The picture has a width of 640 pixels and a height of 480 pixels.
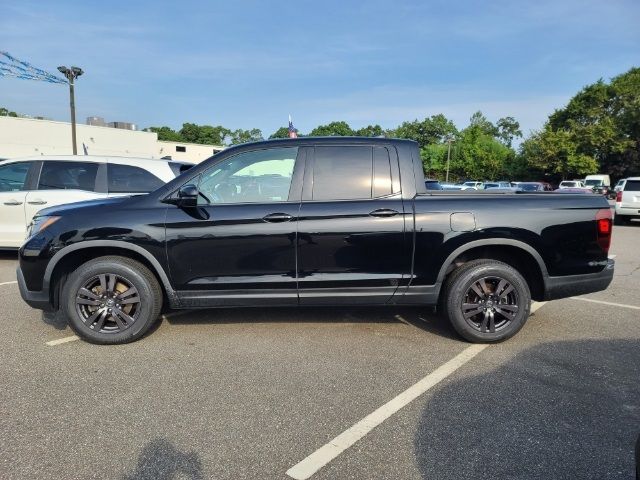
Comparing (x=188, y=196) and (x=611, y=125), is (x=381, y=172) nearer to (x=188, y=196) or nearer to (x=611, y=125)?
(x=188, y=196)

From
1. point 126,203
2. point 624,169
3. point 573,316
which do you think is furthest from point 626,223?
point 624,169

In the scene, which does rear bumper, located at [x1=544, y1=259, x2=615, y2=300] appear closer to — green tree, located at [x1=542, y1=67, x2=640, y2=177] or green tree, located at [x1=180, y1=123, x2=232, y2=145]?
green tree, located at [x1=542, y1=67, x2=640, y2=177]

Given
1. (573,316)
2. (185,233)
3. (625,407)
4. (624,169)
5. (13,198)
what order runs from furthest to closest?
(624,169) < (13,198) < (573,316) < (185,233) < (625,407)

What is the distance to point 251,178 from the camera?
415cm

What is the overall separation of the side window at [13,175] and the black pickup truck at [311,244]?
13.5 feet

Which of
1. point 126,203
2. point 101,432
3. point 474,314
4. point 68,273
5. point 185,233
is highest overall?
point 126,203

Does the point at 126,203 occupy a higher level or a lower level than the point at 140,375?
higher

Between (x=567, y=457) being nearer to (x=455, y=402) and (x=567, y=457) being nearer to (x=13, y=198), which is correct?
(x=455, y=402)

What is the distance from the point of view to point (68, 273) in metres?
4.23

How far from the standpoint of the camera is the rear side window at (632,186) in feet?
48.3

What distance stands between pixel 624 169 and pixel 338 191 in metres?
54.2

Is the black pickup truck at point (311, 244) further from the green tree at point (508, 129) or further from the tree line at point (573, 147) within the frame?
the green tree at point (508, 129)

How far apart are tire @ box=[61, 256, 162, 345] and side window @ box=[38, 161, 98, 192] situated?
3.91 metres

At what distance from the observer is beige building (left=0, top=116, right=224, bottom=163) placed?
37.8 m
